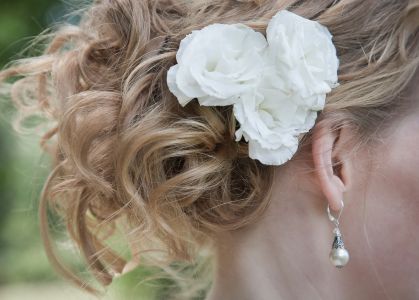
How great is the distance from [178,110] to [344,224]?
0.47 m

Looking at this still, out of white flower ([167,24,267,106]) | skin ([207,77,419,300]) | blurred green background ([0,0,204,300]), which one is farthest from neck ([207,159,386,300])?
blurred green background ([0,0,204,300])

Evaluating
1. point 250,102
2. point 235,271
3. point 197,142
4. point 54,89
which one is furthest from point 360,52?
point 54,89

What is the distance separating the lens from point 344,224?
1.56 m

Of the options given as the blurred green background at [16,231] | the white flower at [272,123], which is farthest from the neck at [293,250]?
the blurred green background at [16,231]

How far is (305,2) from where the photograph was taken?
1560mm

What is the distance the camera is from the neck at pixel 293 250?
1577mm

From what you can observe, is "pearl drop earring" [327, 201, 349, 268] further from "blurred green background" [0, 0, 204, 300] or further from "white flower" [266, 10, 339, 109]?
"blurred green background" [0, 0, 204, 300]

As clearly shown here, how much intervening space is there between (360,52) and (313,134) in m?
0.22

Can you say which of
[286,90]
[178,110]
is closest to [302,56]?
[286,90]

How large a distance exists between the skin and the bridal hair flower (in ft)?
0.40

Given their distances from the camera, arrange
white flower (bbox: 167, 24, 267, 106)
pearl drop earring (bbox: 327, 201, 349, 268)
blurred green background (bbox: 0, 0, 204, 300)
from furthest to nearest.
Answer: blurred green background (bbox: 0, 0, 204, 300), pearl drop earring (bbox: 327, 201, 349, 268), white flower (bbox: 167, 24, 267, 106)

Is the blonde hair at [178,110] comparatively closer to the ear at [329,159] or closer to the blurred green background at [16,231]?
the ear at [329,159]

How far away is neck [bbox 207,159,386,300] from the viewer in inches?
62.1

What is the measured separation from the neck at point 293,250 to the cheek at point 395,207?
0.10 m
